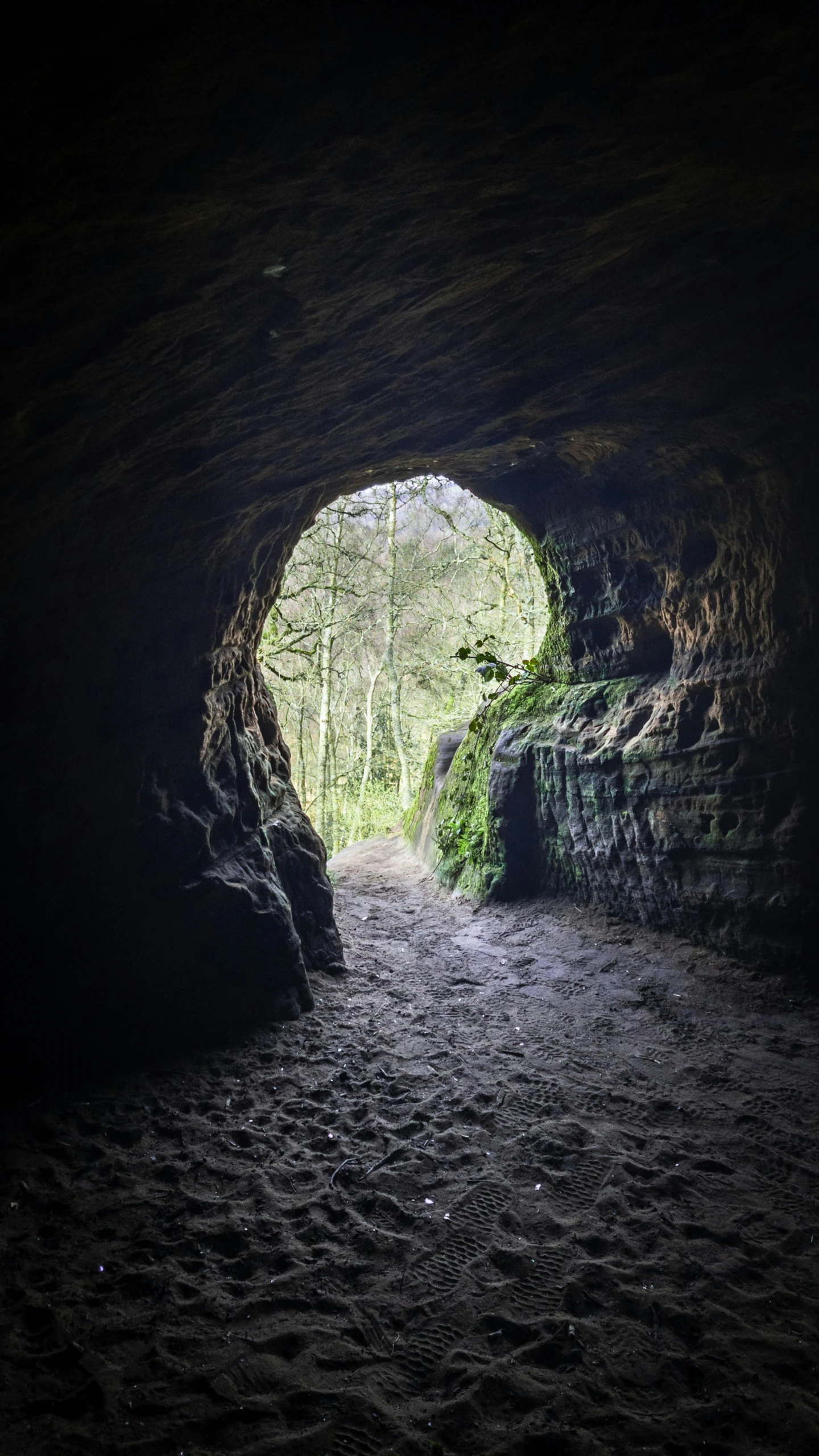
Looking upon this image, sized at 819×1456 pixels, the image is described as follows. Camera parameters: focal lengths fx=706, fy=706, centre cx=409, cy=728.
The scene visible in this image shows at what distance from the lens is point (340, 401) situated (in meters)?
4.46

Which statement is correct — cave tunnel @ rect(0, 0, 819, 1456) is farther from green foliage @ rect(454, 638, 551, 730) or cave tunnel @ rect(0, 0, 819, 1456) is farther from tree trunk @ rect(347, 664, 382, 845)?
tree trunk @ rect(347, 664, 382, 845)

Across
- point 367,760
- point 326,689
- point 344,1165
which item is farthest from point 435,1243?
point 367,760

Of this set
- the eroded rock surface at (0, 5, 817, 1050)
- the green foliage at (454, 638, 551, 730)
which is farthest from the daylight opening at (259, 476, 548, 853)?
the eroded rock surface at (0, 5, 817, 1050)

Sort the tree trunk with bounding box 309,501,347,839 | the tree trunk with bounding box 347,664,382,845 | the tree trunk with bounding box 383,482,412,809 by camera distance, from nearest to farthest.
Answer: the tree trunk with bounding box 309,501,347,839, the tree trunk with bounding box 383,482,412,809, the tree trunk with bounding box 347,664,382,845

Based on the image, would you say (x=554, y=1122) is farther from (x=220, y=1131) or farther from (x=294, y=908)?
(x=294, y=908)

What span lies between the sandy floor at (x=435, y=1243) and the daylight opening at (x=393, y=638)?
10.00 metres

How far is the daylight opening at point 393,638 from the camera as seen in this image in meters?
15.8

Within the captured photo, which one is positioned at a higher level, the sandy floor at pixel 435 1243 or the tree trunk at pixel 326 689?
the tree trunk at pixel 326 689

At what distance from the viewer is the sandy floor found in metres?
2.50

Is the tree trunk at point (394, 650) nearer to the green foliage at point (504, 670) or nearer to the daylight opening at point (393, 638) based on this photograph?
the daylight opening at point (393, 638)

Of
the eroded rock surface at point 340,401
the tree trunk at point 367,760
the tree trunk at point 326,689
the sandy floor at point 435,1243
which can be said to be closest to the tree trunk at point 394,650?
the tree trunk at point 367,760

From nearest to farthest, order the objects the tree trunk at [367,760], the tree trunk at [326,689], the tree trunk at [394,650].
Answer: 1. the tree trunk at [326,689]
2. the tree trunk at [394,650]
3. the tree trunk at [367,760]

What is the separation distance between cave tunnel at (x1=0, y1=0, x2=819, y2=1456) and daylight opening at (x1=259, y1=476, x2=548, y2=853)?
7.90 meters

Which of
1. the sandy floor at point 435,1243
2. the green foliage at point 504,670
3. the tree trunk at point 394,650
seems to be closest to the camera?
the sandy floor at point 435,1243
